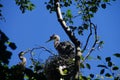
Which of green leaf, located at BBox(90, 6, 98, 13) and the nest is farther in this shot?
green leaf, located at BBox(90, 6, 98, 13)

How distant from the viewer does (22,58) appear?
23.3 feet

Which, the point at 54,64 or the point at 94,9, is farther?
the point at 94,9

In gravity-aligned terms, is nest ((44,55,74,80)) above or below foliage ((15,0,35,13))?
below

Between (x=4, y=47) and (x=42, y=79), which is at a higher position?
(x=4, y=47)

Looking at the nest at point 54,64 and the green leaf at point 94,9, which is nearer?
the nest at point 54,64

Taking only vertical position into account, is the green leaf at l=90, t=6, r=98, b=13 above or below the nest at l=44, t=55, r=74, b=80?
above

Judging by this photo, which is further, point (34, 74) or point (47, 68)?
point (47, 68)

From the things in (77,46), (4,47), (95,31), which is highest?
(95,31)

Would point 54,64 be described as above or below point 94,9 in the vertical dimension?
below

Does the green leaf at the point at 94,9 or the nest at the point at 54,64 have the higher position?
the green leaf at the point at 94,9

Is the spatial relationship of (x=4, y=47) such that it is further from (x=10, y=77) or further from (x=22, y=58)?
(x=22, y=58)

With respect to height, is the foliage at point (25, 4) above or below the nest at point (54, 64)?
above

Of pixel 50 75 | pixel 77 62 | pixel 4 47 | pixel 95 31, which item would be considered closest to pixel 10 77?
pixel 4 47

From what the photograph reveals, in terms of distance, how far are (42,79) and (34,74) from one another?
121mm
